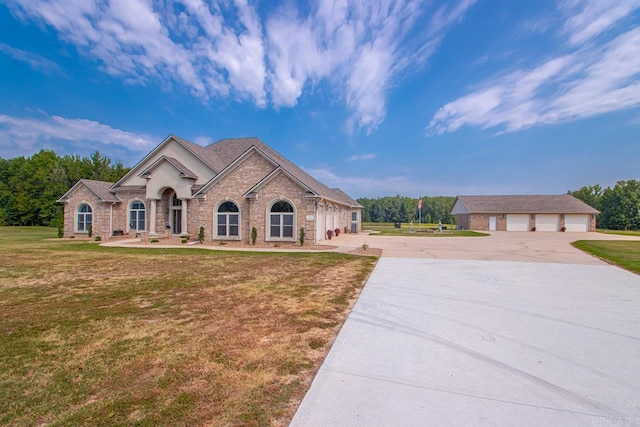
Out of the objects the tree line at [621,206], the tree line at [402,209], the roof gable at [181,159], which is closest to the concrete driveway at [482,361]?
the roof gable at [181,159]

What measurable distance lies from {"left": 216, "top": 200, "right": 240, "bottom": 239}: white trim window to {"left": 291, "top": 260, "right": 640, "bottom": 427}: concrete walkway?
1388cm

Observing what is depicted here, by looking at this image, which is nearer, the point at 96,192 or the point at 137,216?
the point at 96,192

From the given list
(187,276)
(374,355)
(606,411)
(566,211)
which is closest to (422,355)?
(374,355)

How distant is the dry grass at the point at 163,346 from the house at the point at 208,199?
9.88 m

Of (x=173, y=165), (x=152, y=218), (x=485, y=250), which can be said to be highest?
(x=173, y=165)

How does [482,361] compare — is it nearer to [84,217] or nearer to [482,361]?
[482,361]

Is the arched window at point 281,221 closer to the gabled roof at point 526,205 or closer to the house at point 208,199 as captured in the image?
the house at point 208,199

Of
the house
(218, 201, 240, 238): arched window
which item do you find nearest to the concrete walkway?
the house

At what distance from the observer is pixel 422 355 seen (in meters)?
3.77

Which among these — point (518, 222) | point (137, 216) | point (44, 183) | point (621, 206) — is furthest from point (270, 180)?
point (621, 206)

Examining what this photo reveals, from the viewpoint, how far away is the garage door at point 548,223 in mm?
37750

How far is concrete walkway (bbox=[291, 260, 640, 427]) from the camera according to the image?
104 inches

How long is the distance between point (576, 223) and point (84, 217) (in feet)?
179

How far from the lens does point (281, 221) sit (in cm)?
1838
